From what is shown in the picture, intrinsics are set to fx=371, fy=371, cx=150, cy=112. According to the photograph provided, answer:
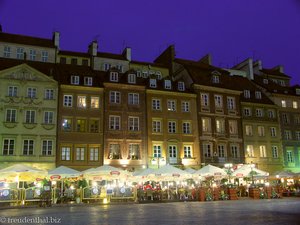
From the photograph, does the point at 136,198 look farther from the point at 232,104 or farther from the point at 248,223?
the point at 232,104

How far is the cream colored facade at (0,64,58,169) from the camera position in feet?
120

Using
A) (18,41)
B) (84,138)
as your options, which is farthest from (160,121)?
(18,41)

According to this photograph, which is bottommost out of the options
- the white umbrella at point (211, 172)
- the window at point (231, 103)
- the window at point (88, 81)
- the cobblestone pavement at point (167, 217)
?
the cobblestone pavement at point (167, 217)

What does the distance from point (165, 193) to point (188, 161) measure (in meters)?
9.24

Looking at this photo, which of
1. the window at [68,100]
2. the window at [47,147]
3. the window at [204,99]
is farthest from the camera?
the window at [204,99]

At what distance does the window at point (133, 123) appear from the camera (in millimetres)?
41688

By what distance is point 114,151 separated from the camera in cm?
4022

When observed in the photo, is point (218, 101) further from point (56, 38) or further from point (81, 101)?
point (56, 38)

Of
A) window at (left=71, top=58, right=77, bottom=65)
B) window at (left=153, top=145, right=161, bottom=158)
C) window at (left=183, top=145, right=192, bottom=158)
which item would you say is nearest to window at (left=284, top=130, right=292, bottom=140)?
window at (left=183, top=145, right=192, bottom=158)

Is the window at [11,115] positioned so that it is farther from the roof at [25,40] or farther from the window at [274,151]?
the window at [274,151]

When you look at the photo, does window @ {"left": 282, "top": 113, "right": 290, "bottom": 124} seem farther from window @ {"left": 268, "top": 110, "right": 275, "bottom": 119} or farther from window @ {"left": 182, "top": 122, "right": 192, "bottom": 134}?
window @ {"left": 182, "top": 122, "right": 192, "bottom": 134}

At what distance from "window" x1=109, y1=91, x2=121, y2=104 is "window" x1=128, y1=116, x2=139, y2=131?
2.33 m

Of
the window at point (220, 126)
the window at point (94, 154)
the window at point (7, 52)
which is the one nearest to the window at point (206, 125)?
the window at point (220, 126)

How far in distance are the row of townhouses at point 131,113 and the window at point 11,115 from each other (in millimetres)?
94
